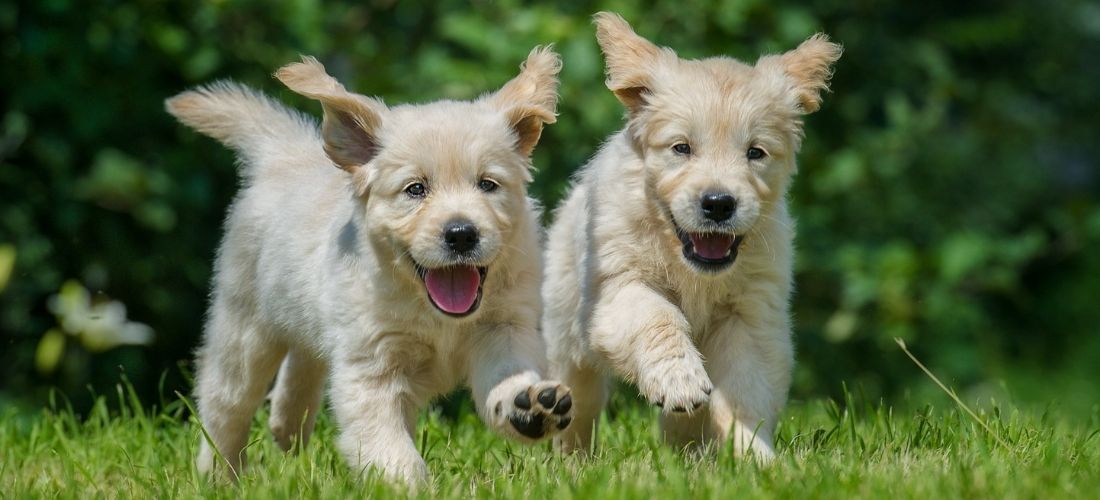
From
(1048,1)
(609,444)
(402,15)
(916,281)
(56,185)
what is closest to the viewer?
(609,444)

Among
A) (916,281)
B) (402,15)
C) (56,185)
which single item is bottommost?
(916,281)

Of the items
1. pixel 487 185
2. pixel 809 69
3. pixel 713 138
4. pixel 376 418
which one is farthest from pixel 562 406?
pixel 809 69

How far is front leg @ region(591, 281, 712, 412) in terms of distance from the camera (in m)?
4.95

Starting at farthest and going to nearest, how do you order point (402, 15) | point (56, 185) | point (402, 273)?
1. point (402, 15)
2. point (56, 185)
3. point (402, 273)

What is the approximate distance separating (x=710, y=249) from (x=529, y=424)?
917mm

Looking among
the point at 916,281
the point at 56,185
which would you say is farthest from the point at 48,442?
the point at 916,281

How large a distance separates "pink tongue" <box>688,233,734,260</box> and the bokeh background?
1.49 metres

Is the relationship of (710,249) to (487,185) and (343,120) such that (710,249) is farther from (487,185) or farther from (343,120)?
(343,120)

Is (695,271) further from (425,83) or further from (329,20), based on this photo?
(329,20)

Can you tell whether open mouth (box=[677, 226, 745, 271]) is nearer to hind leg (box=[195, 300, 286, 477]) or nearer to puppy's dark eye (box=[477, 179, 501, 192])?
puppy's dark eye (box=[477, 179, 501, 192])

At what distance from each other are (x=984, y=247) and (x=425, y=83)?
3.19 meters

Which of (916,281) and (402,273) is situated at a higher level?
(402,273)

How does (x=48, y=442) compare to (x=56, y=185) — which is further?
(x=56, y=185)

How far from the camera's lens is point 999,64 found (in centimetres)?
1210
